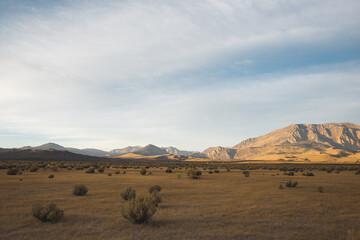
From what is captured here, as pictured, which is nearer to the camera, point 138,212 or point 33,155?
point 138,212

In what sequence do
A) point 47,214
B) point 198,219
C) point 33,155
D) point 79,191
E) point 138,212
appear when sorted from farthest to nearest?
point 33,155, point 79,191, point 198,219, point 47,214, point 138,212

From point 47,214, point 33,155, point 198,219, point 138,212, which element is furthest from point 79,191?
point 33,155

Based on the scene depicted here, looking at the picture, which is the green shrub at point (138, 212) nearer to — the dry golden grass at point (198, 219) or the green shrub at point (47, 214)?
the dry golden grass at point (198, 219)

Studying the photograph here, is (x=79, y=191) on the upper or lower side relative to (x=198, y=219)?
upper

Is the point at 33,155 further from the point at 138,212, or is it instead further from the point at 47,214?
the point at 138,212

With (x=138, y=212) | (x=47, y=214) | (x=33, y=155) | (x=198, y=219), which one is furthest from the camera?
(x=33, y=155)

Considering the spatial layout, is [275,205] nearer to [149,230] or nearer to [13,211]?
[149,230]

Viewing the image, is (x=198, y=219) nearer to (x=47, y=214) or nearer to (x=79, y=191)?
(x=47, y=214)

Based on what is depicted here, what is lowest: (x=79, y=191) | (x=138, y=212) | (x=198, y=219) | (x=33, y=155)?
Result: (x=198, y=219)

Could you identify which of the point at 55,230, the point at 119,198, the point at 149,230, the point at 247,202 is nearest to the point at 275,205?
the point at 247,202

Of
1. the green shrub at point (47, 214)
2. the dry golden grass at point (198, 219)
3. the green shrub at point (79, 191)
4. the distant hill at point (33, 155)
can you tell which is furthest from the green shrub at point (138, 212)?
the distant hill at point (33, 155)

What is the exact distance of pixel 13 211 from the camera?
10969 mm

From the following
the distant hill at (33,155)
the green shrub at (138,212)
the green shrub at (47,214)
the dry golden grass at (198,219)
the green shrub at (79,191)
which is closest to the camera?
the dry golden grass at (198,219)

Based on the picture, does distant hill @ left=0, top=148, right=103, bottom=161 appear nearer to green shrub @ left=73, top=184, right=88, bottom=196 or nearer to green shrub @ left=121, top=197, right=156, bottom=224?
green shrub @ left=73, top=184, right=88, bottom=196
